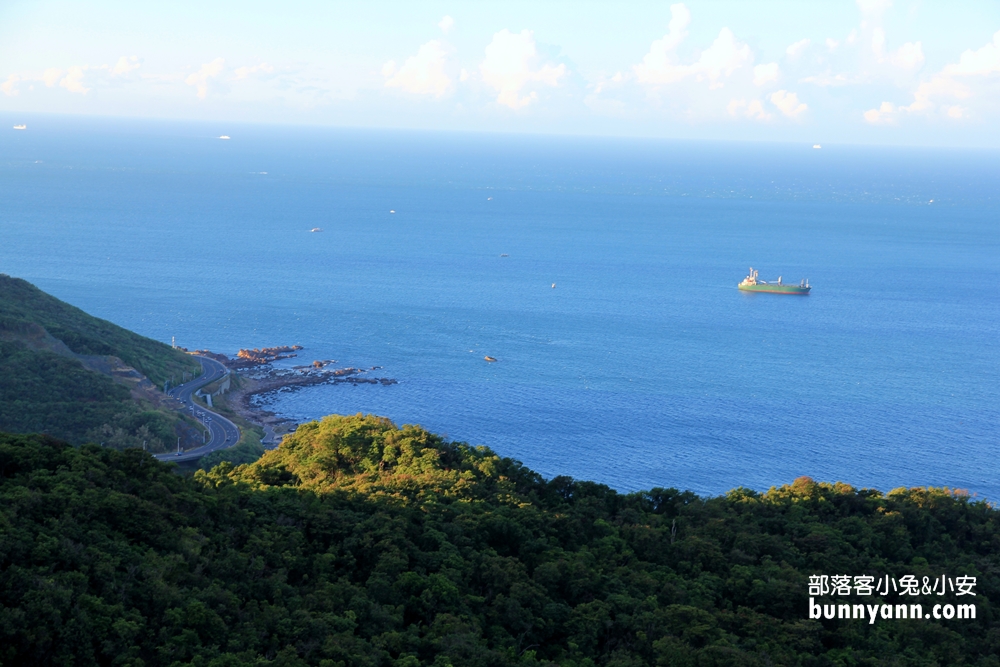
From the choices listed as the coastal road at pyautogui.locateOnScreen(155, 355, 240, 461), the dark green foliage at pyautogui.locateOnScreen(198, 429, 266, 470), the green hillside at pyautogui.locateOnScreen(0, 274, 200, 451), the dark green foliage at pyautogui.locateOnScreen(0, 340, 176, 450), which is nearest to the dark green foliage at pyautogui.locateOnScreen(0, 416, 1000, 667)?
the dark green foliage at pyautogui.locateOnScreen(198, 429, 266, 470)

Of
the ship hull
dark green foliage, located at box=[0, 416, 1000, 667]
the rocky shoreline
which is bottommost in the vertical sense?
dark green foliage, located at box=[0, 416, 1000, 667]

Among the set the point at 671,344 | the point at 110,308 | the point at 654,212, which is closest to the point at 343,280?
the point at 110,308

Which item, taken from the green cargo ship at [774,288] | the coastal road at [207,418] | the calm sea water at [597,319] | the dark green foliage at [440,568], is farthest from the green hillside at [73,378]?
the green cargo ship at [774,288]

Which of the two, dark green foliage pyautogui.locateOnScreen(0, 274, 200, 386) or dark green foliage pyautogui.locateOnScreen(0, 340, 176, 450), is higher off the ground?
dark green foliage pyautogui.locateOnScreen(0, 274, 200, 386)

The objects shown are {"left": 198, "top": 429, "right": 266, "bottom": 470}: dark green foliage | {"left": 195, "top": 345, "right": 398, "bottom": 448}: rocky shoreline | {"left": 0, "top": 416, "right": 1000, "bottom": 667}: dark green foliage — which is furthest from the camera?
{"left": 195, "top": 345, "right": 398, "bottom": 448}: rocky shoreline

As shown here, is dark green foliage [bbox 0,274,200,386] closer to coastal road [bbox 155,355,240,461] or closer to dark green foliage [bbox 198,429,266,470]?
coastal road [bbox 155,355,240,461]
